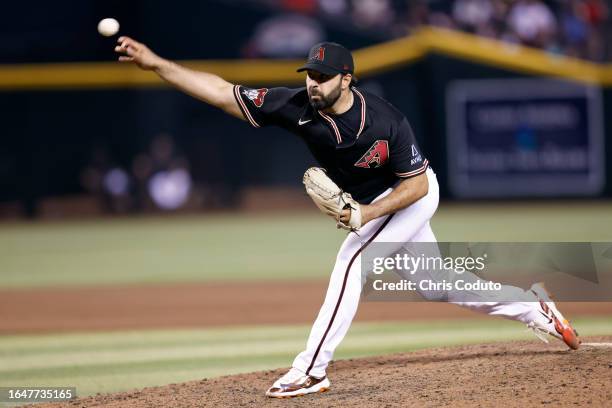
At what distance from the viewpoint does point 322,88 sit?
4.42 m

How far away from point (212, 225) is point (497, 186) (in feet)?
18.0

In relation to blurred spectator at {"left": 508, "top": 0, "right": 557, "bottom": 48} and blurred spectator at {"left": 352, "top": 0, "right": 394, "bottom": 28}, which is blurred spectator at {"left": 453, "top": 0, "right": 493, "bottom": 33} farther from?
blurred spectator at {"left": 352, "top": 0, "right": 394, "bottom": 28}

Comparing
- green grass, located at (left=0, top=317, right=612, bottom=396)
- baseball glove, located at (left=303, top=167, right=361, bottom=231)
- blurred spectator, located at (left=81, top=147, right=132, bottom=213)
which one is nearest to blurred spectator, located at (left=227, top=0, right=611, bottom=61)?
blurred spectator, located at (left=81, top=147, right=132, bottom=213)

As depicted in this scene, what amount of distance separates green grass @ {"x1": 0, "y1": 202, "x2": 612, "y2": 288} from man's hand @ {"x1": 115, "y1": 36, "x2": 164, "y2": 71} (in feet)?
19.3

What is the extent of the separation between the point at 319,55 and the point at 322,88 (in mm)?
162

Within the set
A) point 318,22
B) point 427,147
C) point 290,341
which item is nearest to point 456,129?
point 427,147

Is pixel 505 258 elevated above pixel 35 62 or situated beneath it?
situated beneath

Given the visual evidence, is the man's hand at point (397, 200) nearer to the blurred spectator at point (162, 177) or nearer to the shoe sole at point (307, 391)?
the shoe sole at point (307, 391)

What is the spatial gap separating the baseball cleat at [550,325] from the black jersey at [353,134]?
105cm

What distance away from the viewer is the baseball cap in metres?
4.38

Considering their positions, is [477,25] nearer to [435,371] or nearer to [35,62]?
[35,62]

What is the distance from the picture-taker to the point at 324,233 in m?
14.8

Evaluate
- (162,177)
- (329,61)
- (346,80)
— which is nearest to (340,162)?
(346,80)

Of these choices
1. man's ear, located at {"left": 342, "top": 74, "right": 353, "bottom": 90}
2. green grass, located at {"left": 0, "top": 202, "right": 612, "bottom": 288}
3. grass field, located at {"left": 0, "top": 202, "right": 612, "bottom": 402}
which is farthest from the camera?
green grass, located at {"left": 0, "top": 202, "right": 612, "bottom": 288}
